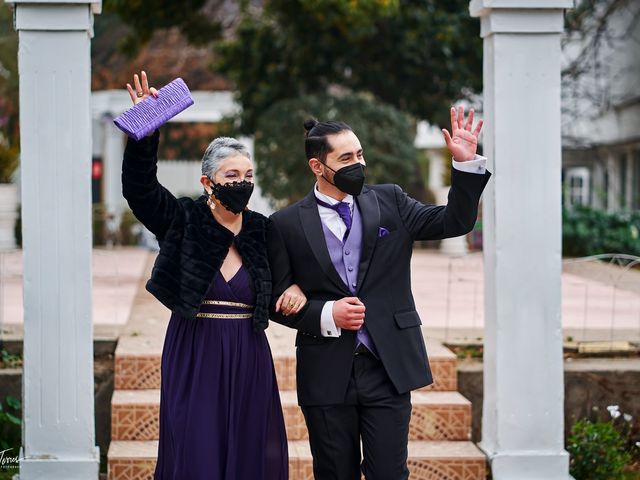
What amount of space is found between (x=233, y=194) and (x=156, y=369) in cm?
246

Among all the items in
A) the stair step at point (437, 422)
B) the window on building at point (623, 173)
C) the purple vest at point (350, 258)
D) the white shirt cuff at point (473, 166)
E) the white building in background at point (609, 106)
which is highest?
the white building in background at point (609, 106)

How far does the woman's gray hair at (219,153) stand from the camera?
157 inches

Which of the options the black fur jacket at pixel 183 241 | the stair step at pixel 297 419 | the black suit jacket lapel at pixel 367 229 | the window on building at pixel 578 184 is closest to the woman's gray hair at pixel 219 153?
the black fur jacket at pixel 183 241

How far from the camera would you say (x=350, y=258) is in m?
4.08

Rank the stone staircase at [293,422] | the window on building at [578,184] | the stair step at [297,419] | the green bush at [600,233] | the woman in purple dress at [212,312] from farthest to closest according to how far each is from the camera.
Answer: the window on building at [578,184], the green bush at [600,233], the stair step at [297,419], the stone staircase at [293,422], the woman in purple dress at [212,312]

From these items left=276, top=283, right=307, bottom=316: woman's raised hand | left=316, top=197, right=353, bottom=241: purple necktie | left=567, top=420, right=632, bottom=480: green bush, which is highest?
left=316, top=197, right=353, bottom=241: purple necktie

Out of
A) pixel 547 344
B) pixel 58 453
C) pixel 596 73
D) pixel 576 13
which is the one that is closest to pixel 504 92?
pixel 547 344

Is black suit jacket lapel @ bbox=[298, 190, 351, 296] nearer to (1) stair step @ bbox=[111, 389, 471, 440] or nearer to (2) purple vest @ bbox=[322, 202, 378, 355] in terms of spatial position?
(2) purple vest @ bbox=[322, 202, 378, 355]

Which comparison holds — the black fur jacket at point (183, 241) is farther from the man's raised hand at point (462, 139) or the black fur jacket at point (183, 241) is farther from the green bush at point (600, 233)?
the green bush at point (600, 233)

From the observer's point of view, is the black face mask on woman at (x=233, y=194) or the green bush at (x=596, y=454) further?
the green bush at (x=596, y=454)

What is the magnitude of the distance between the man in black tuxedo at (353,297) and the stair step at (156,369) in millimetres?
2044

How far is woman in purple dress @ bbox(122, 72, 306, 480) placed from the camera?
3.93m

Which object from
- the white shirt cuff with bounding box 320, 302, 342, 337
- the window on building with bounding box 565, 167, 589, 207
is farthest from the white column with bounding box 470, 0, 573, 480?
the window on building with bounding box 565, 167, 589, 207

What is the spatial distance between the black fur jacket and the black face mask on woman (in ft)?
0.37
